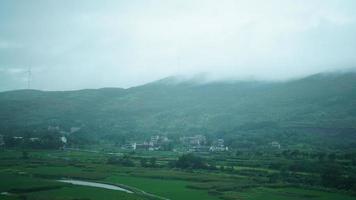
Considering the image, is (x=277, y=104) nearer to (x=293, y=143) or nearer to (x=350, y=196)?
(x=293, y=143)

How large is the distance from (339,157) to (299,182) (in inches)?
1034

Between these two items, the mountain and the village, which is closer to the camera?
the village

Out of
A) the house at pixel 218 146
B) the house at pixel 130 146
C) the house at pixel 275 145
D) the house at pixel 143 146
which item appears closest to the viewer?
the house at pixel 275 145

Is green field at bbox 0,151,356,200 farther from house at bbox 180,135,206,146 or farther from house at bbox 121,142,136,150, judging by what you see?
house at bbox 180,135,206,146

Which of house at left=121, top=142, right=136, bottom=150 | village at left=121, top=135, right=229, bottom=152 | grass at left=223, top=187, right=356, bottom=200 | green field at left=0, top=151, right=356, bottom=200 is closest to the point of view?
grass at left=223, top=187, right=356, bottom=200

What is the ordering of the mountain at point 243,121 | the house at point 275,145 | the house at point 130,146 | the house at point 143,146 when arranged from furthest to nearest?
1. the mountain at point 243,121
2. the house at point 143,146
3. the house at point 130,146
4. the house at point 275,145

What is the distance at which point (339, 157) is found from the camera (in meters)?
81.5

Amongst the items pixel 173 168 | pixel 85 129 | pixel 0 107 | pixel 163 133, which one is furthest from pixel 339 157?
pixel 0 107

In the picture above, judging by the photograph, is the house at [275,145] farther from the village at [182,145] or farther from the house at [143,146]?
the house at [143,146]

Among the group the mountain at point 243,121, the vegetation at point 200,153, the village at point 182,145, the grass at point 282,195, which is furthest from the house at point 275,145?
the grass at point 282,195


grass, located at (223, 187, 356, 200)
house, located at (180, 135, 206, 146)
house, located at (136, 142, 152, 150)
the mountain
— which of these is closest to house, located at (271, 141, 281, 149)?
the mountain

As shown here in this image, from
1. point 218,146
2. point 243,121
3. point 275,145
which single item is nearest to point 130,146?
point 218,146

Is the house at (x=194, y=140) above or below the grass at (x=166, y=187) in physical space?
above

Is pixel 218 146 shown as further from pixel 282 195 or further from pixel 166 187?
pixel 282 195
